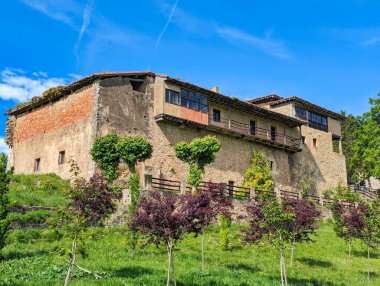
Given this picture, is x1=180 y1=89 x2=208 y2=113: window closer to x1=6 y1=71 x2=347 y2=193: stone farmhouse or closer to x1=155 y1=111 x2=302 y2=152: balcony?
x1=6 y1=71 x2=347 y2=193: stone farmhouse

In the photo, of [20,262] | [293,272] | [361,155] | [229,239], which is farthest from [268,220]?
[361,155]

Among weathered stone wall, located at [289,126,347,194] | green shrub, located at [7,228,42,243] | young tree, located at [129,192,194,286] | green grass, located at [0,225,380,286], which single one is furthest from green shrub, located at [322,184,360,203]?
young tree, located at [129,192,194,286]

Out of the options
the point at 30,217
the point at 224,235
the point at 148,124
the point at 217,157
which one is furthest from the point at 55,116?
the point at 224,235

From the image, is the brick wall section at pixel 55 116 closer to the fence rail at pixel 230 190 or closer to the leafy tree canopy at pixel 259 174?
the fence rail at pixel 230 190

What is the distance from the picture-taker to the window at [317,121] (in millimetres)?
44984

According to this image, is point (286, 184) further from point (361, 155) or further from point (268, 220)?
point (268, 220)

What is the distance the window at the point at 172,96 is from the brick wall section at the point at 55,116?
5.10 metres

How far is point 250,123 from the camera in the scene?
38.9m

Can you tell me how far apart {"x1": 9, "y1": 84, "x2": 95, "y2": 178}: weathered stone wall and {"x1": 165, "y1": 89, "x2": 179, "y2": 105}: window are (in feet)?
16.4

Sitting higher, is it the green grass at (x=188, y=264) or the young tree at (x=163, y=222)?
the young tree at (x=163, y=222)

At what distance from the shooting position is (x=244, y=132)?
37.7 m

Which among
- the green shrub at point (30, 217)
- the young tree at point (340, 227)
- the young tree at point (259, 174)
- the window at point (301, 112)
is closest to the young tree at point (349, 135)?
the window at point (301, 112)

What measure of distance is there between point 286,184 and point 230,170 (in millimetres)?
7125

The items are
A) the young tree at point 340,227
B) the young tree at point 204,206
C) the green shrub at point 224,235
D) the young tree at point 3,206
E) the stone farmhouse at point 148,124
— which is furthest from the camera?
the stone farmhouse at point 148,124
